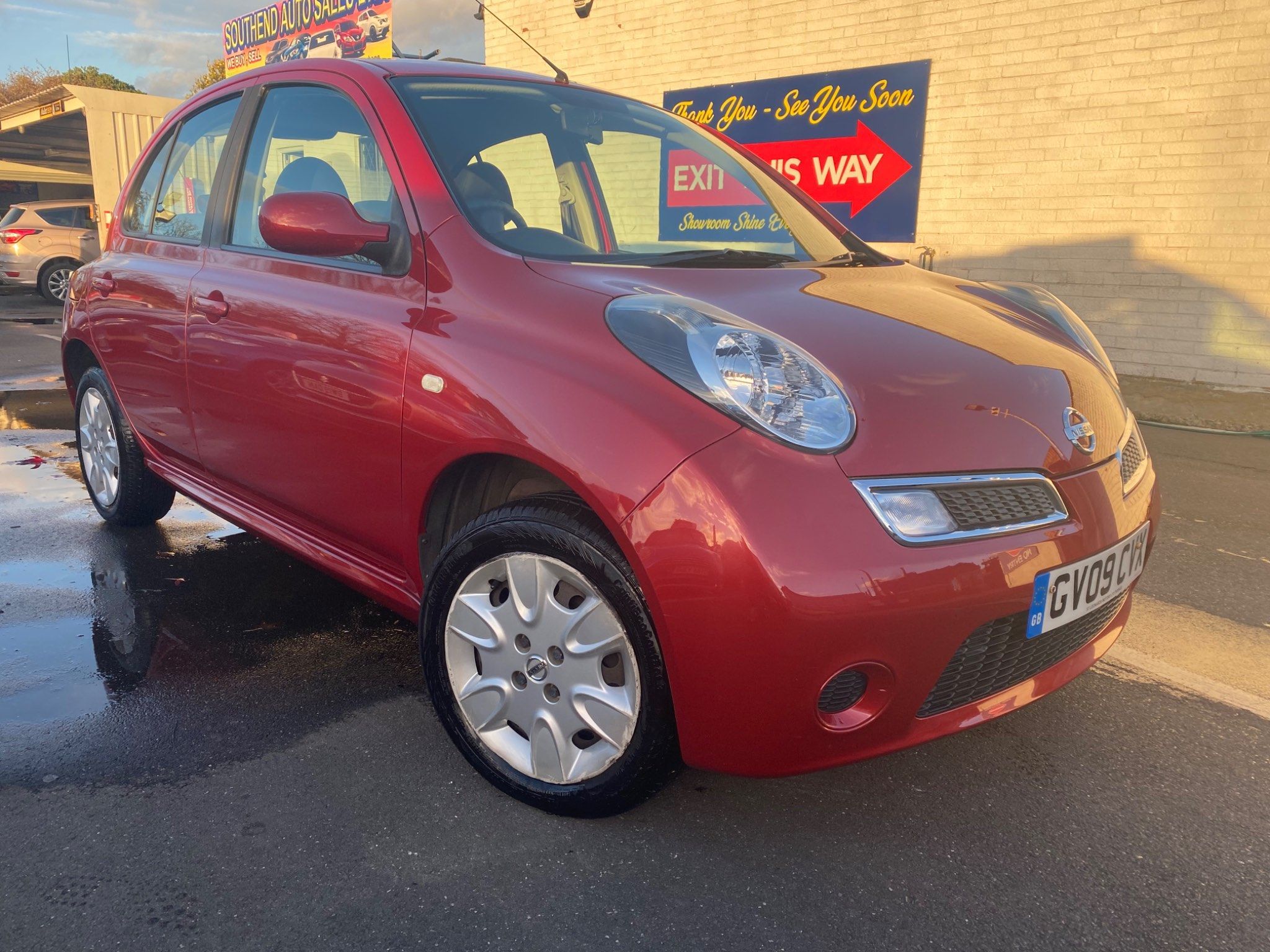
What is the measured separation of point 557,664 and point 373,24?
17021 mm

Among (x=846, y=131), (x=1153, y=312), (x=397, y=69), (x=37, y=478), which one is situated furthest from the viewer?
(x=846, y=131)

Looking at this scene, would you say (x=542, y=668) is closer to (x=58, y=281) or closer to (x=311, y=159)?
(x=311, y=159)

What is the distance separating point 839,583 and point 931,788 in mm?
856

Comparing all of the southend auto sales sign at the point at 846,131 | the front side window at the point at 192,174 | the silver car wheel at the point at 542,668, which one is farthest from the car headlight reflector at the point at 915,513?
the southend auto sales sign at the point at 846,131

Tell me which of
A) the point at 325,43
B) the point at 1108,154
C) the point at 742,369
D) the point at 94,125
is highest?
the point at 325,43

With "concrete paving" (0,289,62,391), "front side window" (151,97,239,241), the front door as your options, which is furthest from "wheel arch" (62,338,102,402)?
"concrete paving" (0,289,62,391)

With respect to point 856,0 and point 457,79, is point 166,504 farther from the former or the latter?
point 856,0

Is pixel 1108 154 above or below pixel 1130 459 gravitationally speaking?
above

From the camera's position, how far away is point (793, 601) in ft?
5.74

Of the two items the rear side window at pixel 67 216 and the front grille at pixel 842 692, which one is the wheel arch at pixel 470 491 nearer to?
the front grille at pixel 842 692

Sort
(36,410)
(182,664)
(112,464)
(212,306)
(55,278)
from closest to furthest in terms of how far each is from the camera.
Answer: (182,664) → (212,306) → (112,464) → (36,410) → (55,278)

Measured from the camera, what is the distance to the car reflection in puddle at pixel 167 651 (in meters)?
2.48

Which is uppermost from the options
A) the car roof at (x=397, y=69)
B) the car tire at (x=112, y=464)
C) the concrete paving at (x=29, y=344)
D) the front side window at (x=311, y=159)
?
the car roof at (x=397, y=69)

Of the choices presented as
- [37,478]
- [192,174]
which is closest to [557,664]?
[192,174]
